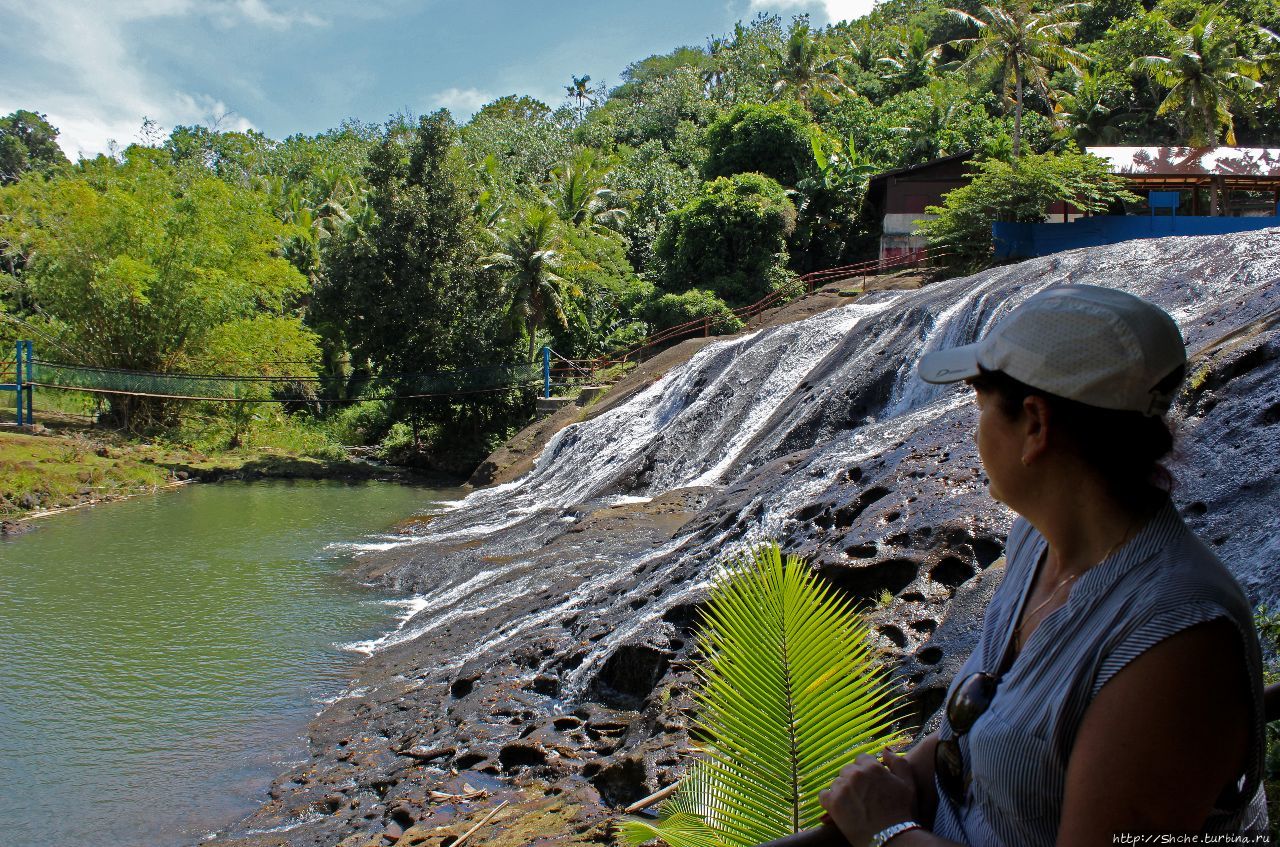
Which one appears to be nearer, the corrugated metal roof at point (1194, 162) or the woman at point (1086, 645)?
the woman at point (1086, 645)

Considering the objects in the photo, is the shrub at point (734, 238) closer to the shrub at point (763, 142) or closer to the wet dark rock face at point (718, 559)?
the shrub at point (763, 142)

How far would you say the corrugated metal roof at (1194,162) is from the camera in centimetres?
2467

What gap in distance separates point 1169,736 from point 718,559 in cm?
724

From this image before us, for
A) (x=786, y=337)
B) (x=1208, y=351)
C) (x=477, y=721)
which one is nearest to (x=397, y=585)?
(x=477, y=721)

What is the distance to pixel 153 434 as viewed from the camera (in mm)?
27578

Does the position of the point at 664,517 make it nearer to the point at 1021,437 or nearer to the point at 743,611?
the point at 743,611

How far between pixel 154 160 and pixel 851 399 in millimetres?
26054

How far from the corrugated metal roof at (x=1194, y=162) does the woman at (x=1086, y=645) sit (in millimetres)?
25518

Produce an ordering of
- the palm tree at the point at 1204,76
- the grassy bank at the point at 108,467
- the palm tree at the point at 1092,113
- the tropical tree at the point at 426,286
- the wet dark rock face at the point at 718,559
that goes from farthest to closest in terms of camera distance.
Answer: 1. the palm tree at the point at 1092,113
2. the palm tree at the point at 1204,76
3. the tropical tree at the point at 426,286
4. the grassy bank at the point at 108,467
5. the wet dark rock face at the point at 718,559

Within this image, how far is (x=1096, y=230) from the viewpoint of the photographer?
21.7 m

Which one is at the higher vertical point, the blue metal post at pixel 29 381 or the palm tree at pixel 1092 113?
the palm tree at pixel 1092 113

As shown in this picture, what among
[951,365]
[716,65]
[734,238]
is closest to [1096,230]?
[734,238]

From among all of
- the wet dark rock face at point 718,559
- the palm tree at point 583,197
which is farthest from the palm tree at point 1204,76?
the wet dark rock face at point 718,559

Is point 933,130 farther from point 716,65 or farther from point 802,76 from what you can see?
point 716,65
